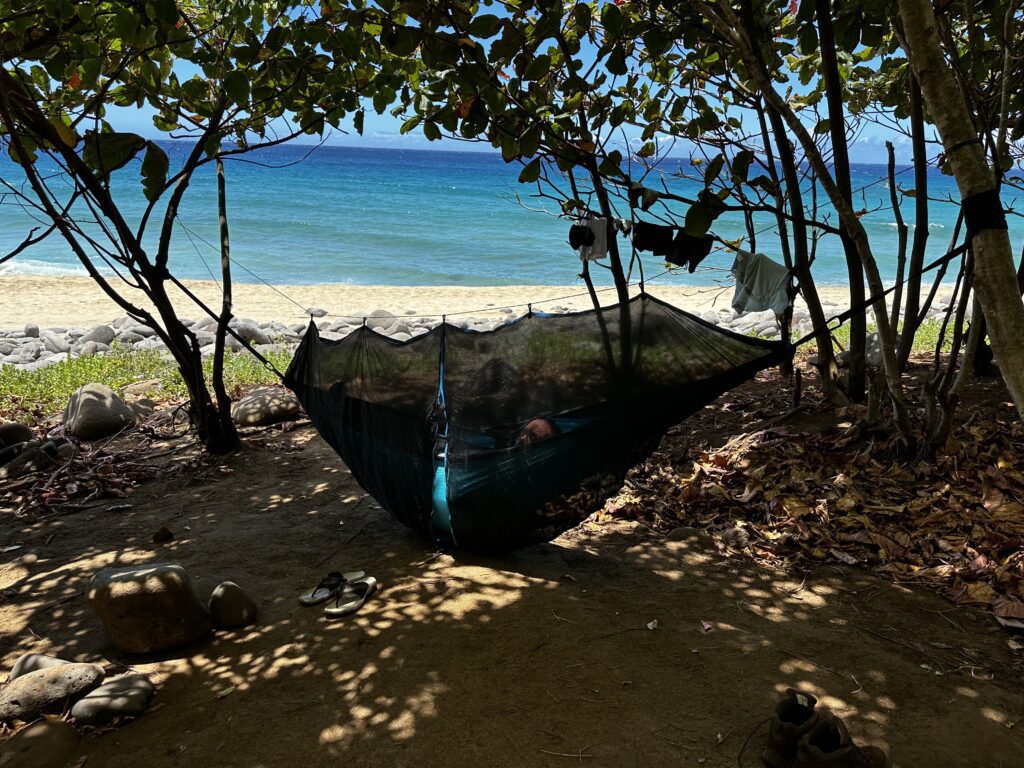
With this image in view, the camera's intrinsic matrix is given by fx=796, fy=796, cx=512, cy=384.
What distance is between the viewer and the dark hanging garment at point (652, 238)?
3729mm

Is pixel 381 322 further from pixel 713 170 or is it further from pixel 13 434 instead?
pixel 713 170

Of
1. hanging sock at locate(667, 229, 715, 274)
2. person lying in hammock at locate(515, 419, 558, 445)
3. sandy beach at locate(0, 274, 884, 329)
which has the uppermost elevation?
hanging sock at locate(667, 229, 715, 274)

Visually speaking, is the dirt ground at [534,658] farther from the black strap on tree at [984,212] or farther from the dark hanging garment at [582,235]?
the dark hanging garment at [582,235]

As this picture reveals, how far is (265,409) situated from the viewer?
606 centimetres

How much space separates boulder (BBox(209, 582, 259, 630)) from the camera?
10.1 ft

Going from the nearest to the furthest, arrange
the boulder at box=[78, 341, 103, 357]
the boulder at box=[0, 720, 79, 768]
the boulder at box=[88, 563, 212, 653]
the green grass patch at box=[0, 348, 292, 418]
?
the boulder at box=[0, 720, 79, 768], the boulder at box=[88, 563, 212, 653], the green grass patch at box=[0, 348, 292, 418], the boulder at box=[78, 341, 103, 357]

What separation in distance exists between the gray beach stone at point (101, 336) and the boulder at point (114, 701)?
7848 millimetres

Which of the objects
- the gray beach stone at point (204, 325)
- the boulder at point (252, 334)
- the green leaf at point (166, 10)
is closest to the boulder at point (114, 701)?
the green leaf at point (166, 10)

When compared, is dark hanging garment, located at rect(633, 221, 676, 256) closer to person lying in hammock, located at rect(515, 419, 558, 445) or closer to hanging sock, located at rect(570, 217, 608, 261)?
hanging sock, located at rect(570, 217, 608, 261)

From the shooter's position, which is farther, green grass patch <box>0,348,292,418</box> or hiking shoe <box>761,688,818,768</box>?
green grass patch <box>0,348,292,418</box>

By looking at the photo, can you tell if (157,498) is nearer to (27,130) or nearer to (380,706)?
(27,130)

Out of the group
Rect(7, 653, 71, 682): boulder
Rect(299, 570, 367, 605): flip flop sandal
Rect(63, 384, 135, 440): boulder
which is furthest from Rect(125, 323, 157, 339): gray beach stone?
Rect(7, 653, 71, 682): boulder

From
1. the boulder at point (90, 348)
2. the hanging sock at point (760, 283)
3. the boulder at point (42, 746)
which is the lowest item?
the boulder at point (42, 746)

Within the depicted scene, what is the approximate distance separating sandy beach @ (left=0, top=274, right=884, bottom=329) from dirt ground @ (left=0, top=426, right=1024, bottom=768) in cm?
832
